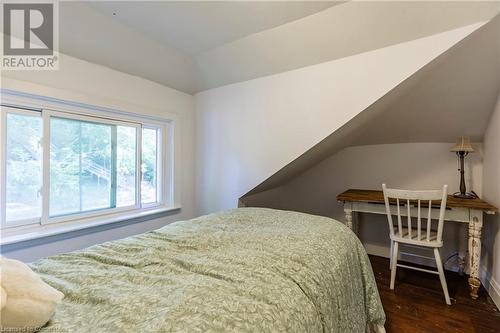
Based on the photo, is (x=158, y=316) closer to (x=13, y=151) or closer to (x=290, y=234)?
(x=290, y=234)

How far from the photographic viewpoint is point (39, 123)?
175 cm

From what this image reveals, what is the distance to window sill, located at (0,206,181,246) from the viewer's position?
5.18 feet

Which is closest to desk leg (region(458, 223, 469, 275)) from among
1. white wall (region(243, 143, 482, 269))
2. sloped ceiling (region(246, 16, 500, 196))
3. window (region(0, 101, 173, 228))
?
white wall (region(243, 143, 482, 269))

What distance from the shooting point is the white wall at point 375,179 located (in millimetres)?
2598

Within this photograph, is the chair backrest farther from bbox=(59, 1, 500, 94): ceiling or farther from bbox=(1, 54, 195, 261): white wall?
bbox=(1, 54, 195, 261): white wall

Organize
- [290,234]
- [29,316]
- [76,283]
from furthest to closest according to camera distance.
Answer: [290,234] < [76,283] < [29,316]

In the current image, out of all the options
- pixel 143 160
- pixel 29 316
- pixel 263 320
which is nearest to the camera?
pixel 29 316

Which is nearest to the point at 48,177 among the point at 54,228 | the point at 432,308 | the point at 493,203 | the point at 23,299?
the point at 54,228

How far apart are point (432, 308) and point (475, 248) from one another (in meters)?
0.61

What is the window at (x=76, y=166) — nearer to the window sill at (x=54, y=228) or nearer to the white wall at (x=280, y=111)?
the window sill at (x=54, y=228)

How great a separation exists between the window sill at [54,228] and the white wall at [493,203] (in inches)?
121

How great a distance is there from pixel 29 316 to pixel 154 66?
6.84ft

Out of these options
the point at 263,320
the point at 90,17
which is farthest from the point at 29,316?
the point at 90,17

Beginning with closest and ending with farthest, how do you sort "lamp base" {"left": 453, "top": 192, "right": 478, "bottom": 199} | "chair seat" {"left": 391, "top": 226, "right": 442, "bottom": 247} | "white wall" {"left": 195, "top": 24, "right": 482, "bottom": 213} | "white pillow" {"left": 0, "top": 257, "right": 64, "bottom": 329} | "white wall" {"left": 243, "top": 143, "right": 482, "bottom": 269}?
"white pillow" {"left": 0, "top": 257, "right": 64, "bottom": 329}
"white wall" {"left": 195, "top": 24, "right": 482, "bottom": 213}
"chair seat" {"left": 391, "top": 226, "right": 442, "bottom": 247}
"lamp base" {"left": 453, "top": 192, "right": 478, "bottom": 199}
"white wall" {"left": 243, "top": 143, "right": 482, "bottom": 269}
